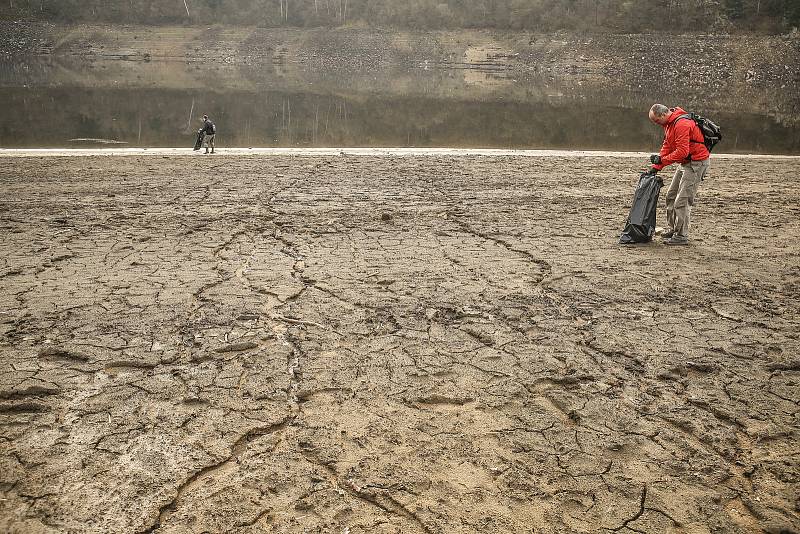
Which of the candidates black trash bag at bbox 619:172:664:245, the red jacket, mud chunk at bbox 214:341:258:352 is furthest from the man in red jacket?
mud chunk at bbox 214:341:258:352

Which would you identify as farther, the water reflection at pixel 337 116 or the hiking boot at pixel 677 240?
the water reflection at pixel 337 116

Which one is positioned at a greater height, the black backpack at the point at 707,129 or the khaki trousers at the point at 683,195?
the black backpack at the point at 707,129

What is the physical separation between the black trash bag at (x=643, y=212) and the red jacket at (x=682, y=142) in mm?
215

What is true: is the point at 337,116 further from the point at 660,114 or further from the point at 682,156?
the point at 682,156

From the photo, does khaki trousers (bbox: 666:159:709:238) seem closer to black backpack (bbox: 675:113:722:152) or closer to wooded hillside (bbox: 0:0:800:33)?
black backpack (bbox: 675:113:722:152)

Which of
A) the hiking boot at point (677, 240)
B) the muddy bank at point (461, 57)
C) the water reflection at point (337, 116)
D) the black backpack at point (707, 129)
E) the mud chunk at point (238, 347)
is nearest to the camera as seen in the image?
the mud chunk at point (238, 347)

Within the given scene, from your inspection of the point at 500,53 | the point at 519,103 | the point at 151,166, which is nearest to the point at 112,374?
the point at 151,166

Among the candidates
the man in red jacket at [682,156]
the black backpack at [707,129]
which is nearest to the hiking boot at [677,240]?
the man in red jacket at [682,156]

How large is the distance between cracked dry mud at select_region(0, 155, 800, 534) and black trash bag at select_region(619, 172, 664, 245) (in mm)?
285

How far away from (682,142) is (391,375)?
4.85 meters

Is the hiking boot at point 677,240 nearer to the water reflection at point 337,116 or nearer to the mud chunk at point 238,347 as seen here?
the mud chunk at point 238,347

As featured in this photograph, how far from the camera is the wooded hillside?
177 ft

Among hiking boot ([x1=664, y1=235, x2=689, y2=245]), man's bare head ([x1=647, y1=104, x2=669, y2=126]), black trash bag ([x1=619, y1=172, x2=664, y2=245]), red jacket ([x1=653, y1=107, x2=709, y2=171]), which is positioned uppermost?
man's bare head ([x1=647, y1=104, x2=669, y2=126])

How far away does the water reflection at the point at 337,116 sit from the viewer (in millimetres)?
18391
